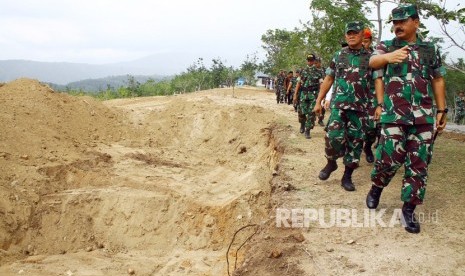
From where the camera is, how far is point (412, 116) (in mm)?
3359

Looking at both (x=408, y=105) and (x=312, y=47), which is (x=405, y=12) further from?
(x=312, y=47)

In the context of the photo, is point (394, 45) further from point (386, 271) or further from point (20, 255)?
point (20, 255)

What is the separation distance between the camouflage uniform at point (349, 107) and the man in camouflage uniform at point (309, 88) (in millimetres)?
3644

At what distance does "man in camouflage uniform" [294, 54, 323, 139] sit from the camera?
8.25 meters

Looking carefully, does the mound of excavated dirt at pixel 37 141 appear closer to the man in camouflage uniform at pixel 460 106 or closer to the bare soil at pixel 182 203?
the bare soil at pixel 182 203

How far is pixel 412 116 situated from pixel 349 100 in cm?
110

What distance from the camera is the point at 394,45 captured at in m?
3.53

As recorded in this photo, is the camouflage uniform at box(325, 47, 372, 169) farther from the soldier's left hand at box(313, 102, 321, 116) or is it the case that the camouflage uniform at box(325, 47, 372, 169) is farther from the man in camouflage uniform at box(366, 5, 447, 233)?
the man in camouflage uniform at box(366, 5, 447, 233)

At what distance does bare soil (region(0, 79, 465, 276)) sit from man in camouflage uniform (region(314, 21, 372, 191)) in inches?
19.6

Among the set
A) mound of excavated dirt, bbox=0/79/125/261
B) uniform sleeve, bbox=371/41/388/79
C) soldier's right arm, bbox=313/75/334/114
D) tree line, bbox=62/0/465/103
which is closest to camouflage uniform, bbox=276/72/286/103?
tree line, bbox=62/0/465/103

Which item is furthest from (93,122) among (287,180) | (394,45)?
(394,45)

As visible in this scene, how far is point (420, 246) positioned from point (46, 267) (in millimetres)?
4190

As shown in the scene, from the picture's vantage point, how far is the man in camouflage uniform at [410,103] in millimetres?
3367

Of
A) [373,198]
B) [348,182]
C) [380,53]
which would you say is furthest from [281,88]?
[380,53]
